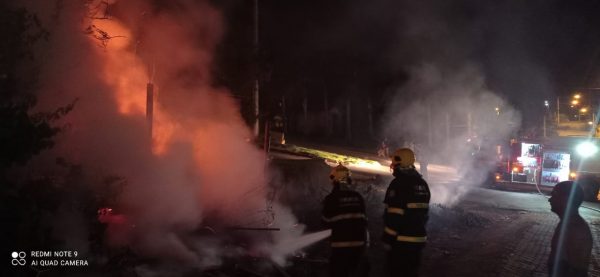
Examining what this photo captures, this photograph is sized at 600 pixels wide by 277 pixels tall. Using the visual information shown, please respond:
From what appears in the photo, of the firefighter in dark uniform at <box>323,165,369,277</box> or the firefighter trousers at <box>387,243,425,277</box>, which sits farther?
the firefighter in dark uniform at <box>323,165,369,277</box>

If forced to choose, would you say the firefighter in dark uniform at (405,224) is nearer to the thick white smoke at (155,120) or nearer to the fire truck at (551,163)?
the thick white smoke at (155,120)

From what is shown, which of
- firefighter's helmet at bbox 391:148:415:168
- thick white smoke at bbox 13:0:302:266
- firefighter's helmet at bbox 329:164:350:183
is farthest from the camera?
thick white smoke at bbox 13:0:302:266

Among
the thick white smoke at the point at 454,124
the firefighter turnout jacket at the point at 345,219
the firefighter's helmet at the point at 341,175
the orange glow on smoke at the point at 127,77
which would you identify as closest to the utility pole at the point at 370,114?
the thick white smoke at the point at 454,124

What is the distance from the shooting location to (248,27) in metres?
13.1

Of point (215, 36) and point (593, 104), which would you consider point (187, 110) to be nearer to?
point (215, 36)

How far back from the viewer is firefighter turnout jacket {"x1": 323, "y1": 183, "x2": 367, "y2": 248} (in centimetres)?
435

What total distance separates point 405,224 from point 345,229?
67 cm

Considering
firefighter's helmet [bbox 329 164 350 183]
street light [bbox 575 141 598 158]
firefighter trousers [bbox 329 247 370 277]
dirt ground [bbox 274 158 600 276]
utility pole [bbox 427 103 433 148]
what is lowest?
dirt ground [bbox 274 158 600 276]

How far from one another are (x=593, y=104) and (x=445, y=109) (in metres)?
6.00

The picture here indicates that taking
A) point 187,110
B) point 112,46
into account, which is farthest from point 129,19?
point 187,110

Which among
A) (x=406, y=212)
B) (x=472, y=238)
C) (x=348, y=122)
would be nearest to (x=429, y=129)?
(x=472, y=238)

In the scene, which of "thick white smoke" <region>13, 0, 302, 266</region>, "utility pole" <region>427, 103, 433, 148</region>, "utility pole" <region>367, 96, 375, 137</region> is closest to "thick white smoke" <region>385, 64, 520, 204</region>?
"utility pole" <region>427, 103, 433, 148</region>

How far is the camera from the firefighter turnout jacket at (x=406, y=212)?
3893 millimetres

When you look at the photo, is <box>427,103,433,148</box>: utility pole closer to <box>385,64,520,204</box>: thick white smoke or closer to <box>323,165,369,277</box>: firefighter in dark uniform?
<box>385,64,520,204</box>: thick white smoke
